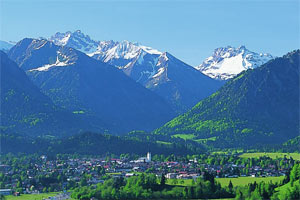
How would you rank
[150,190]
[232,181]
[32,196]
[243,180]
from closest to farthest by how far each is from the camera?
[150,190]
[32,196]
[232,181]
[243,180]

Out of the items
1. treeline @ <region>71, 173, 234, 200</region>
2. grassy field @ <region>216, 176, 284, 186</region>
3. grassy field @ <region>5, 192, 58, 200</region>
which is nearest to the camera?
treeline @ <region>71, 173, 234, 200</region>

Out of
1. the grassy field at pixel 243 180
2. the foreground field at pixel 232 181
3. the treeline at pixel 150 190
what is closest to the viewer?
the treeline at pixel 150 190

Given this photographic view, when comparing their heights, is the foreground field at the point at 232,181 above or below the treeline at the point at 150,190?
above

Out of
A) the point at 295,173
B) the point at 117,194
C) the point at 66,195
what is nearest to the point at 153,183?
the point at 117,194

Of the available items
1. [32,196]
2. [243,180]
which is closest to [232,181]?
[243,180]

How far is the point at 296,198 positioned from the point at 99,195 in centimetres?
5369

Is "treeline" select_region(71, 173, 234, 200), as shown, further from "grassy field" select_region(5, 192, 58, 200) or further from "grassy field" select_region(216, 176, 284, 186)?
"grassy field" select_region(216, 176, 284, 186)

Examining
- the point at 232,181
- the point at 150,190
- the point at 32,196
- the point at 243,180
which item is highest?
the point at 243,180

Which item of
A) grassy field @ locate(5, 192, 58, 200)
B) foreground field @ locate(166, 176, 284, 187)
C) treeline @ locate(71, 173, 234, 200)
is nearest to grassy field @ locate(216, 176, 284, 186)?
foreground field @ locate(166, 176, 284, 187)

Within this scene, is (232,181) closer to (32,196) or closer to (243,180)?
(243,180)

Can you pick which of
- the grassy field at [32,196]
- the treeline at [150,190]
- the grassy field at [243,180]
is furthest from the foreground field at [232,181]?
the grassy field at [32,196]

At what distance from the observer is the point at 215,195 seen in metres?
154

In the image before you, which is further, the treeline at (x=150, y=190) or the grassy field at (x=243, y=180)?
the grassy field at (x=243, y=180)

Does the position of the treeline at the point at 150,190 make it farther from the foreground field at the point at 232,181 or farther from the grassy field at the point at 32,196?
the grassy field at the point at 32,196
